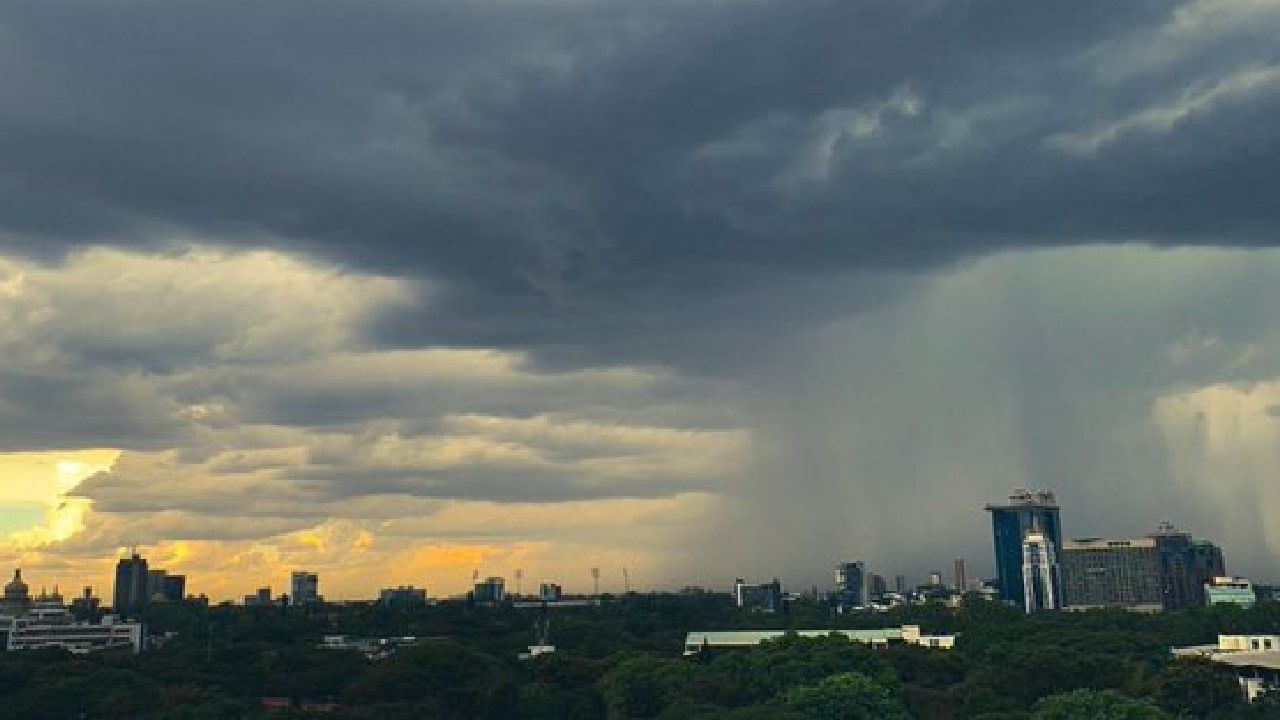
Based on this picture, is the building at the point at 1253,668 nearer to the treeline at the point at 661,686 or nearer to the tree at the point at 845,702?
the treeline at the point at 661,686

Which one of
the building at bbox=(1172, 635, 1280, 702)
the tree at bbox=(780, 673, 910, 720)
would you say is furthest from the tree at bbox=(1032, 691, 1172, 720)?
the building at bbox=(1172, 635, 1280, 702)

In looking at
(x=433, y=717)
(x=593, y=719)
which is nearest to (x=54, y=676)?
(x=433, y=717)

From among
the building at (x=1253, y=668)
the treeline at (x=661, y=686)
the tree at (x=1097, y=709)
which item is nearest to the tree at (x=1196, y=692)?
the treeline at (x=661, y=686)

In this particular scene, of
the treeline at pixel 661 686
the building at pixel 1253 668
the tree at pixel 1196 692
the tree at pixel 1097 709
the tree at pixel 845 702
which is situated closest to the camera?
the tree at pixel 1097 709

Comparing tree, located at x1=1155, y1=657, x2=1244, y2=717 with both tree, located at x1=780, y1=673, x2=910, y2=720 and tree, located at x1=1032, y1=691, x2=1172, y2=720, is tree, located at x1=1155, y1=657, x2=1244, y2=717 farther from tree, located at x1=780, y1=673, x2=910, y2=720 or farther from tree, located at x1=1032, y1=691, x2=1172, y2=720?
tree, located at x1=780, y1=673, x2=910, y2=720

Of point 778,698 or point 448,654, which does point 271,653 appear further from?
point 778,698

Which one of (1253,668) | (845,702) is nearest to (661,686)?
(845,702)
